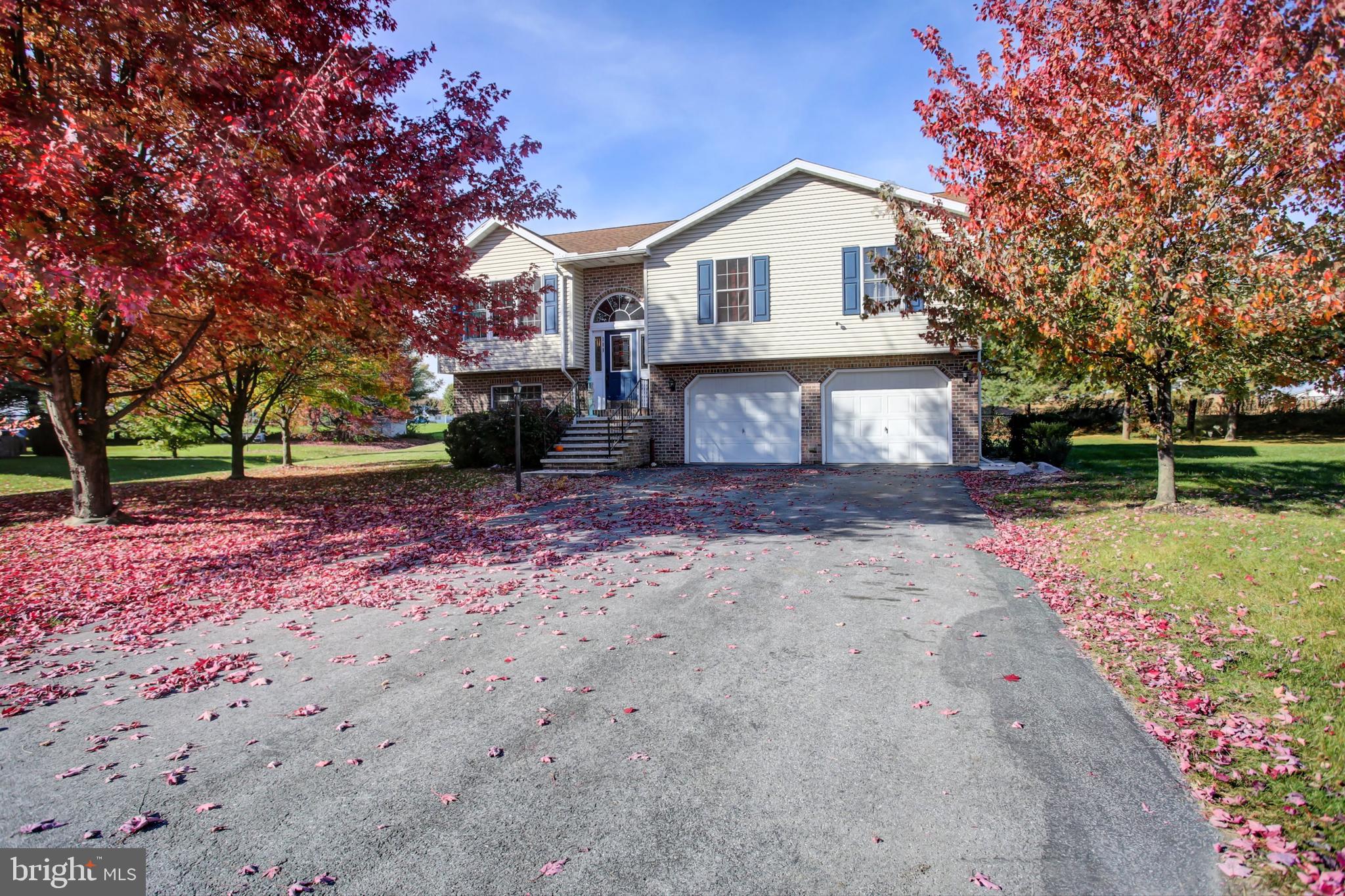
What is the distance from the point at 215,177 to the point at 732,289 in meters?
12.9

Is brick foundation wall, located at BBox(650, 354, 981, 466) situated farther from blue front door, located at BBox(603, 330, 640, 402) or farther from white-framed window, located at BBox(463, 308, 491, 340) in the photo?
white-framed window, located at BBox(463, 308, 491, 340)

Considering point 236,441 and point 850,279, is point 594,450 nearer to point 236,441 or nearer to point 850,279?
point 850,279

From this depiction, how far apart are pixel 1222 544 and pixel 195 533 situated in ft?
43.7

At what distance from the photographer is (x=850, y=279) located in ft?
56.1

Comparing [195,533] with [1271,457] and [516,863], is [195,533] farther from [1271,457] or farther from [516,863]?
[1271,457]

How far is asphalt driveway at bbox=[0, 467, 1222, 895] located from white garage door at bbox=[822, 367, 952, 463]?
36.9 feet

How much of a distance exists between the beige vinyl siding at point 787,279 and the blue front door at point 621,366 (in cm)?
115

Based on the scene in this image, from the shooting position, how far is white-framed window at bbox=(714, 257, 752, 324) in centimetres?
1802

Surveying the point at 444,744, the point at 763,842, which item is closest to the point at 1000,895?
the point at 763,842

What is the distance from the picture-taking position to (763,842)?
284cm

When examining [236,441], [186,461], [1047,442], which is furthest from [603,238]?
[186,461]

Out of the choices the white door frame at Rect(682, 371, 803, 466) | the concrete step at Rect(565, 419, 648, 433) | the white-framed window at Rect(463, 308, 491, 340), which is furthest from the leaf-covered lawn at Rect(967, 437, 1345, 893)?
the concrete step at Rect(565, 419, 648, 433)

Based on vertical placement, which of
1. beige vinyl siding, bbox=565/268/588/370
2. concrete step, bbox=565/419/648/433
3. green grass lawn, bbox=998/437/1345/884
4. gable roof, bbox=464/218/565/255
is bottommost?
green grass lawn, bbox=998/437/1345/884

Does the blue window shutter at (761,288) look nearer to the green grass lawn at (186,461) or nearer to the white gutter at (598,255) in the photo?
the white gutter at (598,255)
